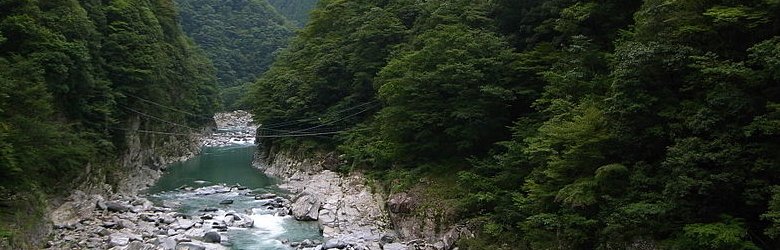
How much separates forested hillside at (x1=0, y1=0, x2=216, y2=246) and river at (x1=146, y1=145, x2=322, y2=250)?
354 centimetres

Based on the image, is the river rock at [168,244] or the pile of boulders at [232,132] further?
the pile of boulders at [232,132]

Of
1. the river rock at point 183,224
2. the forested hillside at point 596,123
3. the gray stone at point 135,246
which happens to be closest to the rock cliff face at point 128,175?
the gray stone at point 135,246

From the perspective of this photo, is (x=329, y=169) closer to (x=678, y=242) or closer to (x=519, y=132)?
(x=519, y=132)

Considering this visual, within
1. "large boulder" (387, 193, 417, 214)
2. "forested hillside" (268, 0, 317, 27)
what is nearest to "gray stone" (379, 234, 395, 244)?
"large boulder" (387, 193, 417, 214)

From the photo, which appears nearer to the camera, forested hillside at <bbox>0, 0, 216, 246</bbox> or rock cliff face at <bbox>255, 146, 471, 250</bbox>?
forested hillside at <bbox>0, 0, 216, 246</bbox>

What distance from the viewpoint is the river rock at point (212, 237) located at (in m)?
19.4

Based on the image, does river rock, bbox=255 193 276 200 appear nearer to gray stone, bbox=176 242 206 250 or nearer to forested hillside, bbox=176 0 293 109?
gray stone, bbox=176 242 206 250

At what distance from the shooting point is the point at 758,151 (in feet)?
31.2

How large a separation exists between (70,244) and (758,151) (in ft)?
61.3

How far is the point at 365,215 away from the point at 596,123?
1164 cm

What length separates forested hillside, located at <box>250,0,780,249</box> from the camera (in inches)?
388

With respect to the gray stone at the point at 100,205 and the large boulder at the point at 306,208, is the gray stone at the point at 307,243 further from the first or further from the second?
the gray stone at the point at 100,205

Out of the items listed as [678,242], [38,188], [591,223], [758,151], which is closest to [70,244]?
[38,188]

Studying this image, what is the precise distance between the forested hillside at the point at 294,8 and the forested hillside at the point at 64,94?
104 m
